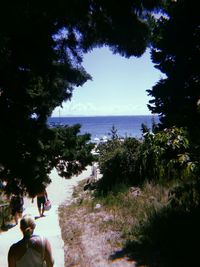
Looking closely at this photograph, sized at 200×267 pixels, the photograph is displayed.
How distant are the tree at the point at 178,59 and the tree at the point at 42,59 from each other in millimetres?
8846

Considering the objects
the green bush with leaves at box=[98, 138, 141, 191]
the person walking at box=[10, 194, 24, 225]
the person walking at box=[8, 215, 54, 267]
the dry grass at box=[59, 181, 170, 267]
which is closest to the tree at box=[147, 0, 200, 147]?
the green bush with leaves at box=[98, 138, 141, 191]

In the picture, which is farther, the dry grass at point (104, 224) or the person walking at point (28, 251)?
the dry grass at point (104, 224)

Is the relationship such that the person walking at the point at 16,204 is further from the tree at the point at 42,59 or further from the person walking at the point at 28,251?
the person walking at the point at 28,251

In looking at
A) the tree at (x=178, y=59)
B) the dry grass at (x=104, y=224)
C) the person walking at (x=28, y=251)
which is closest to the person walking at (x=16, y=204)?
the person walking at (x=28, y=251)

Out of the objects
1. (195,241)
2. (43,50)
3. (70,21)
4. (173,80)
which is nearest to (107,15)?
(70,21)

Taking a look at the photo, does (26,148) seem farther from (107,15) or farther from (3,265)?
(3,265)

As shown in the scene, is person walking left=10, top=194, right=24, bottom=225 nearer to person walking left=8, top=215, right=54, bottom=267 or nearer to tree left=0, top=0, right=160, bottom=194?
tree left=0, top=0, right=160, bottom=194

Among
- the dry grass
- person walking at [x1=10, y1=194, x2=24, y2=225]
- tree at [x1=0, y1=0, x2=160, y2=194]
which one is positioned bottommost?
the dry grass

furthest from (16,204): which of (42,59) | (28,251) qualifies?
(42,59)

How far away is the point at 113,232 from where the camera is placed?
303 inches

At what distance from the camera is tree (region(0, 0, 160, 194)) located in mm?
3953

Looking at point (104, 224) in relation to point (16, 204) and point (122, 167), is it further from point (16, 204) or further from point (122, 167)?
point (122, 167)

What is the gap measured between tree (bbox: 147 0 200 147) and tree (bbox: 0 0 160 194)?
8.85 metres

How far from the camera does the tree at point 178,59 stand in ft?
43.9
